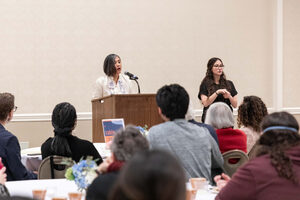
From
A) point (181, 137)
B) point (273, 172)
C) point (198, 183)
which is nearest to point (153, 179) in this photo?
point (273, 172)

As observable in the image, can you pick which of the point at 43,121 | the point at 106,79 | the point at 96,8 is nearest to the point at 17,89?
the point at 43,121

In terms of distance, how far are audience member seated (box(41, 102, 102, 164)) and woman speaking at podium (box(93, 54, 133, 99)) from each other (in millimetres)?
2171

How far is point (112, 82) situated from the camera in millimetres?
5867

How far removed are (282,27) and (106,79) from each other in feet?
12.3

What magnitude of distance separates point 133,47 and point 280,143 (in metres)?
5.97

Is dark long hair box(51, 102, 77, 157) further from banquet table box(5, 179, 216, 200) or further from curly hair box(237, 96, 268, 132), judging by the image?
curly hair box(237, 96, 268, 132)

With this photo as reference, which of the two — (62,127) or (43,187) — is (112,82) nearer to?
(62,127)

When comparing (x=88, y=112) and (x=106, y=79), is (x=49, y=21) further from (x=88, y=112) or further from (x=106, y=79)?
(x=106, y=79)

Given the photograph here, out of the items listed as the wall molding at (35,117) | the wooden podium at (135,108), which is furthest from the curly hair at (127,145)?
the wall molding at (35,117)

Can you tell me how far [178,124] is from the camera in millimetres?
2963

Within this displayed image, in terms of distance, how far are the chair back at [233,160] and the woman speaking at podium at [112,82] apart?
252cm

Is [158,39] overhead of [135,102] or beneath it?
overhead

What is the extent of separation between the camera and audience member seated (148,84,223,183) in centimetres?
291

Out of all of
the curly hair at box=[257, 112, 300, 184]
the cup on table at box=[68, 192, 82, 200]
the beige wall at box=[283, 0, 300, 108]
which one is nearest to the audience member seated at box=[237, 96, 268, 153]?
the curly hair at box=[257, 112, 300, 184]
